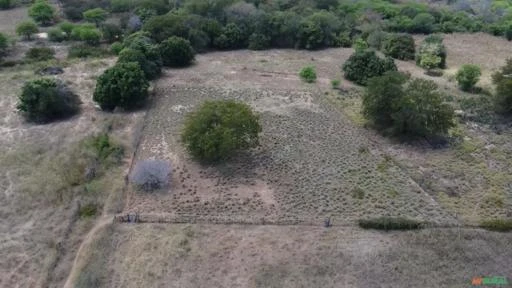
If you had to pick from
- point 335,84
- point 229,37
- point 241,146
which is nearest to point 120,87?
point 241,146

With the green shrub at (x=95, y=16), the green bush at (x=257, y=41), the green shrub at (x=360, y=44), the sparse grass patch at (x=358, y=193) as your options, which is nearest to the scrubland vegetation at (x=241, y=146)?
the sparse grass patch at (x=358, y=193)

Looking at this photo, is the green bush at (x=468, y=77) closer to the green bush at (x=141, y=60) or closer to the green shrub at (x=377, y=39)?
the green shrub at (x=377, y=39)

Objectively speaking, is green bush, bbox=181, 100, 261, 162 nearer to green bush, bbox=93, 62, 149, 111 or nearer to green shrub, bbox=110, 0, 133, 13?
green bush, bbox=93, 62, 149, 111

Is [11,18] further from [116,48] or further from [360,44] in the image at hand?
[360,44]

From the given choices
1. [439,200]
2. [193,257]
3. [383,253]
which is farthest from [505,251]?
[193,257]

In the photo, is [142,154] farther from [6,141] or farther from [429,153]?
[429,153]

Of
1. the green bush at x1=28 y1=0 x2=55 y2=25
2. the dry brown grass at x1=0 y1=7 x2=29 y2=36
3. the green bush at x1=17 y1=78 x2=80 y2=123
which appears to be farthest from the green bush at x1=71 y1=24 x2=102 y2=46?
the green bush at x1=17 y1=78 x2=80 y2=123

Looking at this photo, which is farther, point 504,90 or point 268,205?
point 504,90
